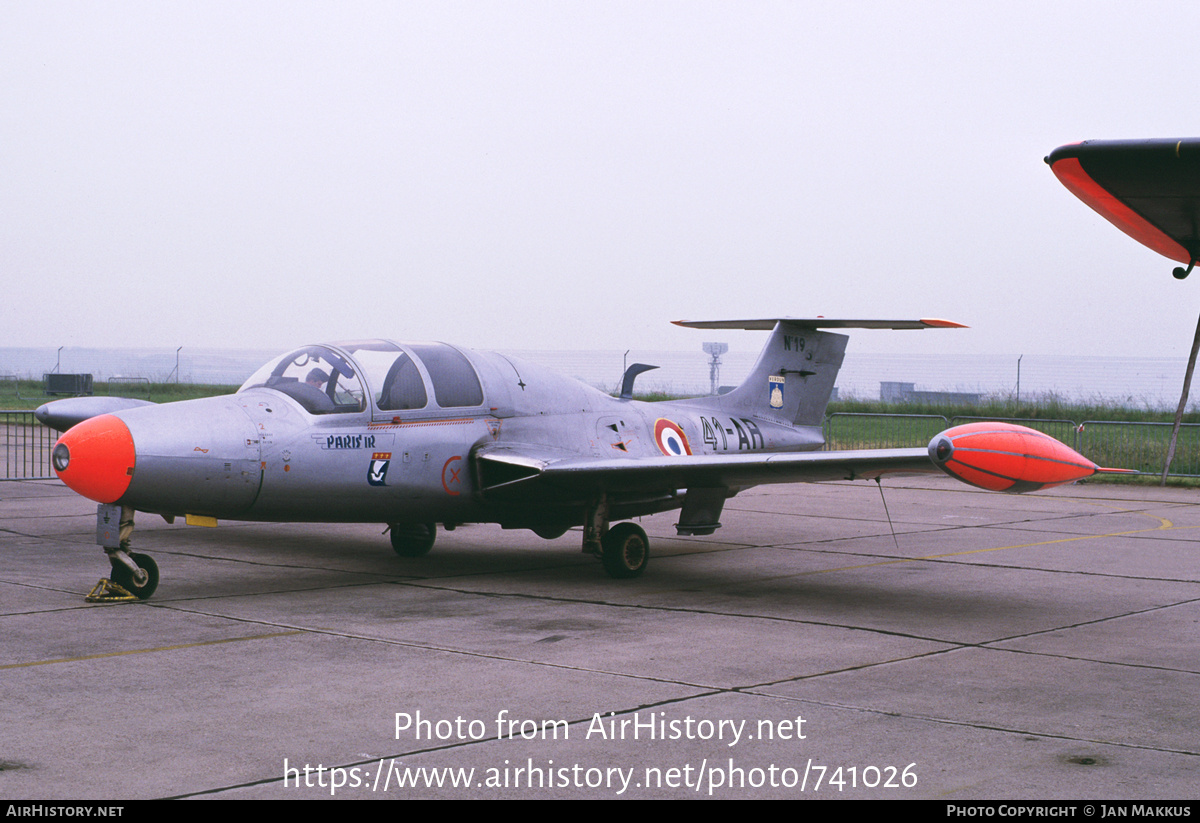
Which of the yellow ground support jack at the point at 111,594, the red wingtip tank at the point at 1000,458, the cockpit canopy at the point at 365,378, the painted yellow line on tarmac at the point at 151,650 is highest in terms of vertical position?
the cockpit canopy at the point at 365,378

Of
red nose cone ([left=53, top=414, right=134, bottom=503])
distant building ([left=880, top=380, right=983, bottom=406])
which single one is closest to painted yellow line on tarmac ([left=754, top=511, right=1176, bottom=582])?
red nose cone ([left=53, top=414, right=134, bottom=503])

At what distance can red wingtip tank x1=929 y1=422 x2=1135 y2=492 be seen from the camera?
7.50 m

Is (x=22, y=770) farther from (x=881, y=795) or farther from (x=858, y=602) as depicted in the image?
(x=858, y=602)

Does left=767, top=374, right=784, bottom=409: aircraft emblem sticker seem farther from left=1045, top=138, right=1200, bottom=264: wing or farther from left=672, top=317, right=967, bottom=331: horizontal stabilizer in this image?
left=1045, top=138, right=1200, bottom=264: wing

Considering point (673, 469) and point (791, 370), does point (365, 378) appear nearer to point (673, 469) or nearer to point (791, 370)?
point (673, 469)

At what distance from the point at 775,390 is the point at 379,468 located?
568cm

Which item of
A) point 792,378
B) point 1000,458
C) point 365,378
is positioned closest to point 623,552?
point 365,378

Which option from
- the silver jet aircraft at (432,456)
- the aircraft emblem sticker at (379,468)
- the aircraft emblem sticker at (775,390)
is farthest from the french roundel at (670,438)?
the aircraft emblem sticker at (379,468)

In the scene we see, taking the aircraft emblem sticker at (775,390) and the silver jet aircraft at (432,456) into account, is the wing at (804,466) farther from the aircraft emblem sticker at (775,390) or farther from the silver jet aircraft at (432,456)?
the aircraft emblem sticker at (775,390)

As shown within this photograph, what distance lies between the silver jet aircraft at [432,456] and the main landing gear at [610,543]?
16mm

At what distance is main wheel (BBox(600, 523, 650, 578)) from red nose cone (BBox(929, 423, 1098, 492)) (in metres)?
3.43

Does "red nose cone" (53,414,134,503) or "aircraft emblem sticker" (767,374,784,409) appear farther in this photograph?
"aircraft emblem sticker" (767,374,784,409)

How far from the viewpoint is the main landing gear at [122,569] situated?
8.24m

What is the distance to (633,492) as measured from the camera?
10664 mm
